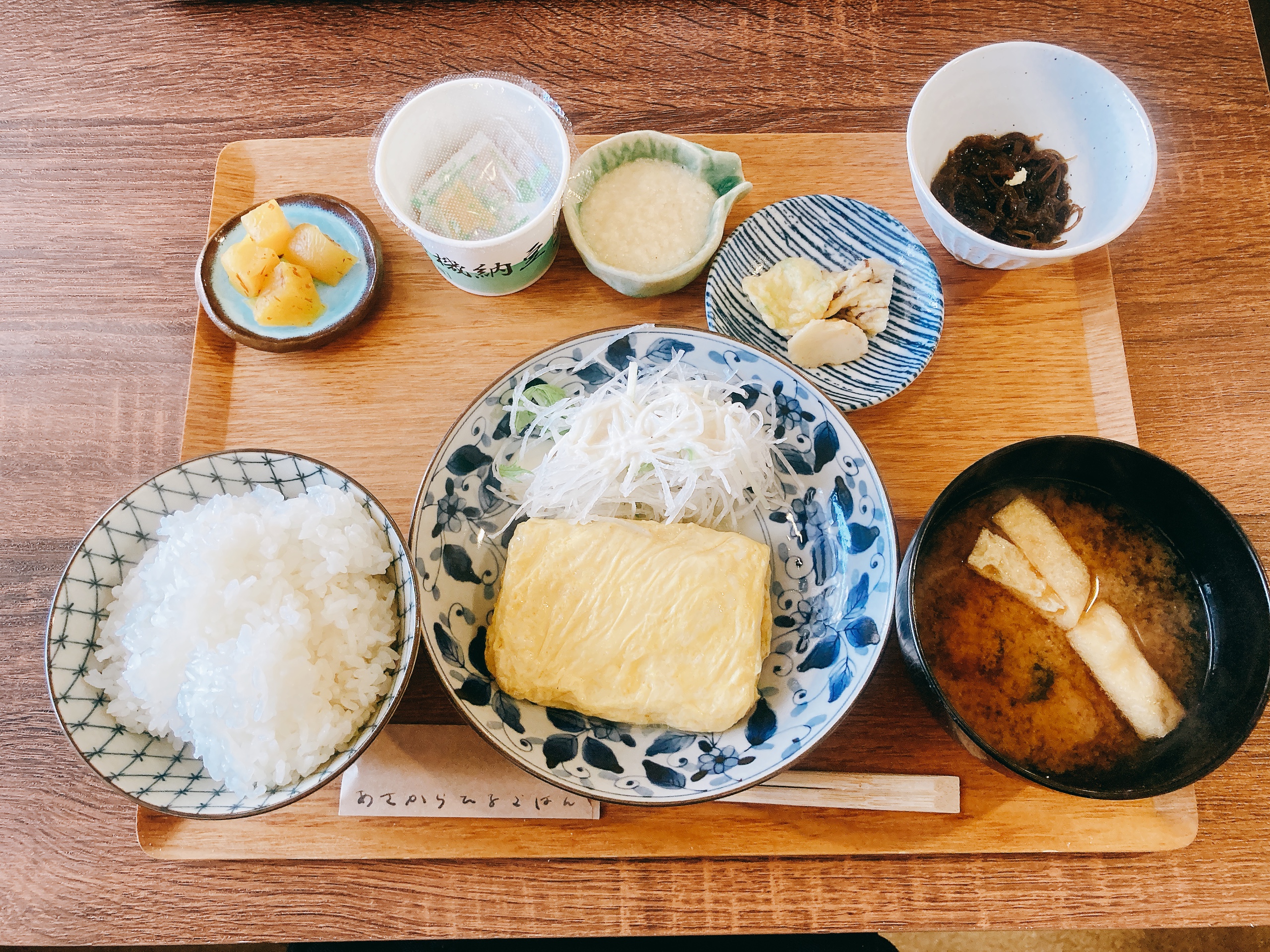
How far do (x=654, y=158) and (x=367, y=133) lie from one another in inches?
31.0

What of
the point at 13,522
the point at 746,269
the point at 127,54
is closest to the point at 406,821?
the point at 13,522

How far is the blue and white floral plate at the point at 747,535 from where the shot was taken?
135 cm

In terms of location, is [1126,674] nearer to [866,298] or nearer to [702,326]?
[866,298]

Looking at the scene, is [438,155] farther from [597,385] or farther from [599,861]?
[599,861]

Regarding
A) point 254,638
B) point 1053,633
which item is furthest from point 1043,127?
point 254,638

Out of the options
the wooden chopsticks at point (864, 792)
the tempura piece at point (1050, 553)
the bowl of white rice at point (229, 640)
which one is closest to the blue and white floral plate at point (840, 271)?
the tempura piece at point (1050, 553)

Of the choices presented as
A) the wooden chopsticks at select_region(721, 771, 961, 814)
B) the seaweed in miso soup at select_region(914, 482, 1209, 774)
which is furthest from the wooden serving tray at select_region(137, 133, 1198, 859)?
the seaweed in miso soup at select_region(914, 482, 1209, 774)

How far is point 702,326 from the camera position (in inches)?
70.2

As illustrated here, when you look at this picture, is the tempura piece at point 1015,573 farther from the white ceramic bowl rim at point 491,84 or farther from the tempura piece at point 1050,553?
the white ceramic bowl rim at point 491,84

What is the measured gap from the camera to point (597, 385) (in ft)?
5.52

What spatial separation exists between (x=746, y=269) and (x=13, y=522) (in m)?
1.82

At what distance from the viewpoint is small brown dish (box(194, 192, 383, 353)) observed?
174cm

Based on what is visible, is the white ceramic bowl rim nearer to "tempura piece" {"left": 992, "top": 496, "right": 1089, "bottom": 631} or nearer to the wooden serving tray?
the wooden serving tray

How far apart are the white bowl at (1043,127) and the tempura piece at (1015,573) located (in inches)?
25.8
